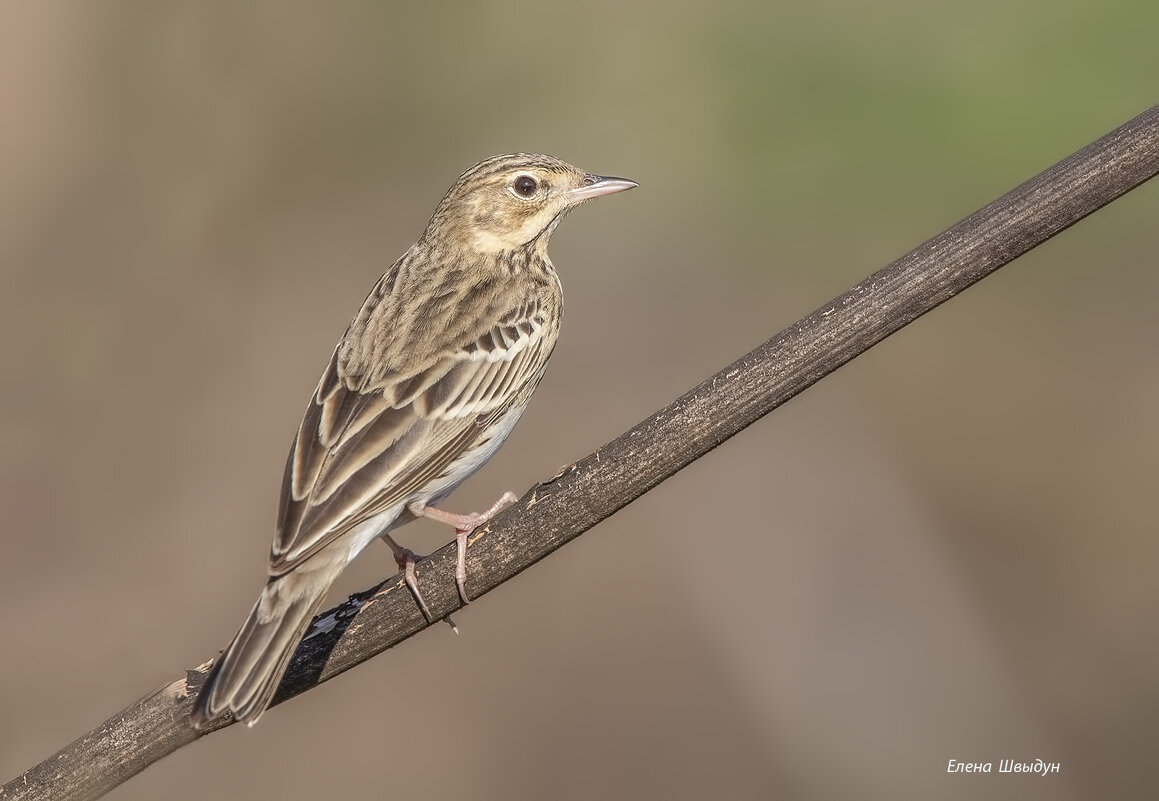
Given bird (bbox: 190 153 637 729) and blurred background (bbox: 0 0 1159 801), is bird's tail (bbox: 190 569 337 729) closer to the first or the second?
bird (bbox: 190 153 637 729)

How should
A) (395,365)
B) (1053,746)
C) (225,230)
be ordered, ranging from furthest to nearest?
(225,230)
(1053,746)
(395,365)

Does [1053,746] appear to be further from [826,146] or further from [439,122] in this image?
[439,122]

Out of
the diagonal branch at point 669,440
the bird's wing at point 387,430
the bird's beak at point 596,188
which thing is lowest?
the diagonal branch at point 669,440

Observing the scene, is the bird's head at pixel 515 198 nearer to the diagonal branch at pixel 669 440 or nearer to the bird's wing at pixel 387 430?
the bird's wing at pixel 387 430

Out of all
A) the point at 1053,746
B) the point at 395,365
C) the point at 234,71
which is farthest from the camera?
the point at 234,71

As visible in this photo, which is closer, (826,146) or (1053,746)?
(1053,746)

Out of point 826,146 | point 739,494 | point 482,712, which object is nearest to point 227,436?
point 482,712

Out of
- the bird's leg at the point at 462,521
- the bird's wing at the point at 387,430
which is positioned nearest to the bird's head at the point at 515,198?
the bird's wing at the point at 387,430

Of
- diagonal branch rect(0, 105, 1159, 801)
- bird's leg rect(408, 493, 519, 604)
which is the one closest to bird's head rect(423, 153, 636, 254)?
bird's leg rect(408, 493, 519, 604)
